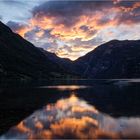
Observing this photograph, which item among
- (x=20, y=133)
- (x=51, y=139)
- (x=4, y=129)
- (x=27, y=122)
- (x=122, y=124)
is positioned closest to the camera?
(x=51, y=139)

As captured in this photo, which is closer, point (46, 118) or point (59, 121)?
point (59, 121)

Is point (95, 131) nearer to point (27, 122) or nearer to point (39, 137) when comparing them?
point (39, 137)

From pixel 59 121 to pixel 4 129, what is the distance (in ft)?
31.7

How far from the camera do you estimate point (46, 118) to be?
46.6 metres

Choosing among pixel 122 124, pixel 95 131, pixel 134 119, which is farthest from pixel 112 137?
pixel 134 119

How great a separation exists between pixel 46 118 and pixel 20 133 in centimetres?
1305

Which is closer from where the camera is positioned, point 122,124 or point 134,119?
point 122,124

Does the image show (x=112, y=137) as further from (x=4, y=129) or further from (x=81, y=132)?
(x=4, y=129)

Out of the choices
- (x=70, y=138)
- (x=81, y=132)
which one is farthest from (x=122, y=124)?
(x=70, y=138)

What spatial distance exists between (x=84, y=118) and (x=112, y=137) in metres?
15.9

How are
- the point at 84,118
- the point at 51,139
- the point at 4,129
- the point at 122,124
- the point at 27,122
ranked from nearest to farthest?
the point at 51,139, the point at 4,129, the point at 122,124, the point at 27,122, the point at 84,118

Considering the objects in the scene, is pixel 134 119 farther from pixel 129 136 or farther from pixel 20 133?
pixel 20 133

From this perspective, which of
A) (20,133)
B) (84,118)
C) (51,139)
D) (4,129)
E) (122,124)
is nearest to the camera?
(51,139)

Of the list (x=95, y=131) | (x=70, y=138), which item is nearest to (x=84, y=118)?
(x=95, y=131)
